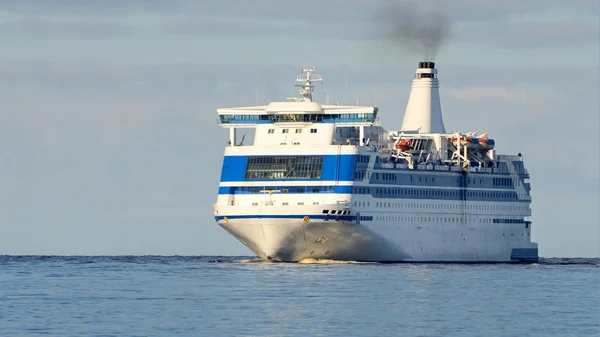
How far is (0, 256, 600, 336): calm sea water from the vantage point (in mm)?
61906

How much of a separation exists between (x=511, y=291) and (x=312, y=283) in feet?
34.4

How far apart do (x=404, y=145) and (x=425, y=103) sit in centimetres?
1111

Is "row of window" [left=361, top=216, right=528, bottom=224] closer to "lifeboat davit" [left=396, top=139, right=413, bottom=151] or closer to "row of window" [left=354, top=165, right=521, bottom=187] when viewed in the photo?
"row of window" [left=354, top=165, right=521, bottom=187]

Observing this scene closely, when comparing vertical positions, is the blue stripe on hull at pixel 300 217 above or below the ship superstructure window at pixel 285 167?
below

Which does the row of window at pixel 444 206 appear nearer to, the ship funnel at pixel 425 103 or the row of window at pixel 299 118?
the row of window at pixel 299 118

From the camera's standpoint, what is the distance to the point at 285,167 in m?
105

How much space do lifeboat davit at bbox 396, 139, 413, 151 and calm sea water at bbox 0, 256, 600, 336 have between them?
41.0 feet

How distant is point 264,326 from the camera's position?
6222 centimetres

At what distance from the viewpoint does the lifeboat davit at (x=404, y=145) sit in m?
114

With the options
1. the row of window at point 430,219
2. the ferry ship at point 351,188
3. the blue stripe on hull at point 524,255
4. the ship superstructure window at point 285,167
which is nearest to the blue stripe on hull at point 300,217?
the ferry ship at point 351,188

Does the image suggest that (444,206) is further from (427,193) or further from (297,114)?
(297,114)

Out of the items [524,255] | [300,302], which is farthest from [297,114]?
[300,302]

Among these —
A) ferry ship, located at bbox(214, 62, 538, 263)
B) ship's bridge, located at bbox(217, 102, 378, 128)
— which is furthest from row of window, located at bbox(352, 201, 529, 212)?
ship's bridge, located at bbox(217, 102, 378, 128)

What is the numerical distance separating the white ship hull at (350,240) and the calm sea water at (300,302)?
1.90m
